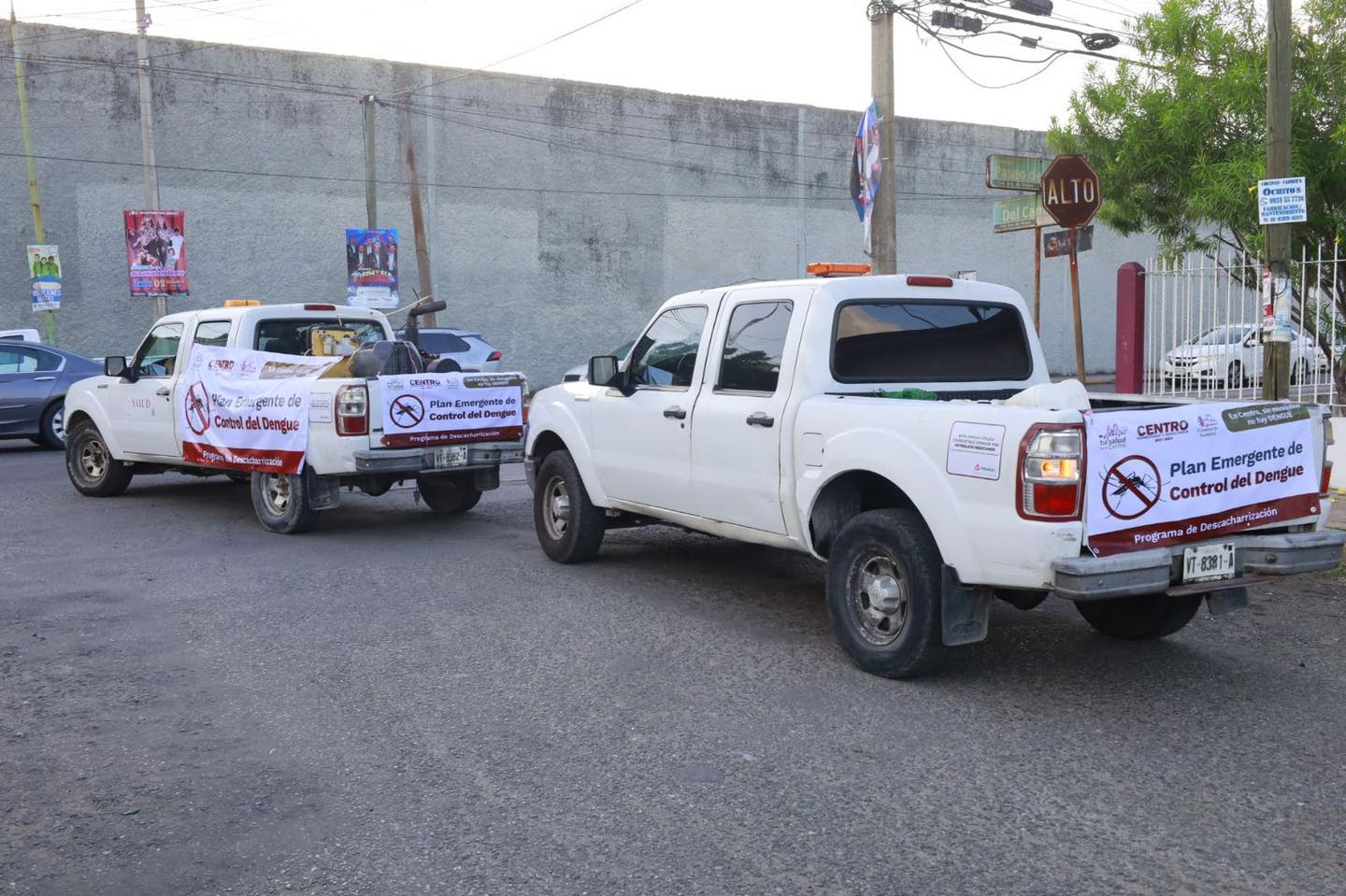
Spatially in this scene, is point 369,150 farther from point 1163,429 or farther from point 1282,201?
point 1163,429

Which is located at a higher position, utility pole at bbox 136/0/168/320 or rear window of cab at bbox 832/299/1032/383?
utility pole at bbox 136/0/168/320

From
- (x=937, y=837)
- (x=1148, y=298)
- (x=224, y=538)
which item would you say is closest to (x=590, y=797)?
(x=937, y=837)

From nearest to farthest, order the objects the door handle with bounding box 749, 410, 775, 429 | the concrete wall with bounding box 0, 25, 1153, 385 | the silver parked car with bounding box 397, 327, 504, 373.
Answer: the door handle with bounding box 749, 410, 775, 429 → the silver parked car with bounding box 397, 327, 504, 373 → the concrete wall with bounding box 0, 25, 1153, 385

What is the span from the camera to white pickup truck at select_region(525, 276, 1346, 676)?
A: 500 centimetres

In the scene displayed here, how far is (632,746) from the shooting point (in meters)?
4.87

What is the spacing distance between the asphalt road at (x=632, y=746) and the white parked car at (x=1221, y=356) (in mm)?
4435

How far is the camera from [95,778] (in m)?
4.62

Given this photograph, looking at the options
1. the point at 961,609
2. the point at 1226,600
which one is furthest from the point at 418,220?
the point at 1226,600

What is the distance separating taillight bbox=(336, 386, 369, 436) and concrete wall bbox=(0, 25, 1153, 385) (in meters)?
19.7

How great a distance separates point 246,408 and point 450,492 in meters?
2.05

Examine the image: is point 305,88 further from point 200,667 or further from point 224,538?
point 200,667

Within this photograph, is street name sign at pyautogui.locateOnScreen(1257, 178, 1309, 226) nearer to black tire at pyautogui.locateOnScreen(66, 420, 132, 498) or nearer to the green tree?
the green tree

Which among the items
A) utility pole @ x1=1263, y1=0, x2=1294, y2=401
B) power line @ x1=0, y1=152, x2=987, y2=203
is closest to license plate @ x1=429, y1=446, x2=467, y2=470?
utility pole @ x1=1263, y1=0, x2=1294, y2=401

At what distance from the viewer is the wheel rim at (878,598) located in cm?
Result: 570
